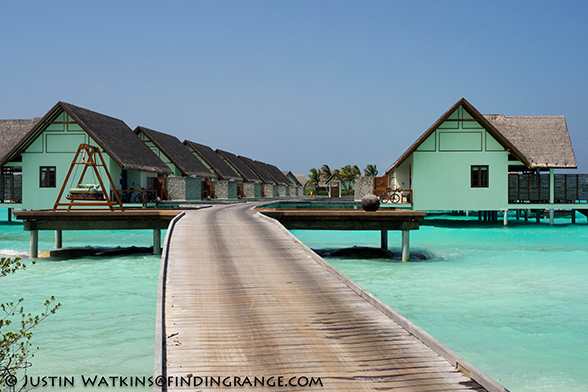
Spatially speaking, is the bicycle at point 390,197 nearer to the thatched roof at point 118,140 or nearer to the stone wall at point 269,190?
the thatched roof at point 118,140

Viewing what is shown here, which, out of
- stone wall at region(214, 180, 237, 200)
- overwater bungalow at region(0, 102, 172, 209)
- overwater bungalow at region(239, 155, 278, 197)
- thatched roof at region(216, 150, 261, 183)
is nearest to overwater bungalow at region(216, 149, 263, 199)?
thatched roof at region(216, 150, 261, 183)

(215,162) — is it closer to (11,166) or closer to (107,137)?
(107,137)

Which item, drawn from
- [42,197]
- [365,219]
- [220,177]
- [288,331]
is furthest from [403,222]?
[220,177]

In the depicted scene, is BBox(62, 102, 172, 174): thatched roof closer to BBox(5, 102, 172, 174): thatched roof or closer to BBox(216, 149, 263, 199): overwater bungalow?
BBox(5, 102, 172, 174): thatched roof

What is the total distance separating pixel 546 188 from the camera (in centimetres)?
3209

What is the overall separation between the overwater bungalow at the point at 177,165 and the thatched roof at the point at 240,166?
1040 centimetres

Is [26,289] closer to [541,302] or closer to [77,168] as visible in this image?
[541,302]

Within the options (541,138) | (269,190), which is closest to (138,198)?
(541,138)

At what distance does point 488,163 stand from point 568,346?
22738 millimetres

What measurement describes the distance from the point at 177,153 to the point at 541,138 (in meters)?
28.7

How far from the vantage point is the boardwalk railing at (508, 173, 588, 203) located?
Result: 31594mm

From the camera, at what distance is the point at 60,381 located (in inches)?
291

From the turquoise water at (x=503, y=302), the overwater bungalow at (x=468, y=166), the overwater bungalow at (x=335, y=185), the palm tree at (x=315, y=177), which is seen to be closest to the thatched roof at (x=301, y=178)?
the palm tree at (x=315, y=177)

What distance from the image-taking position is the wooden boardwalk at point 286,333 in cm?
491
